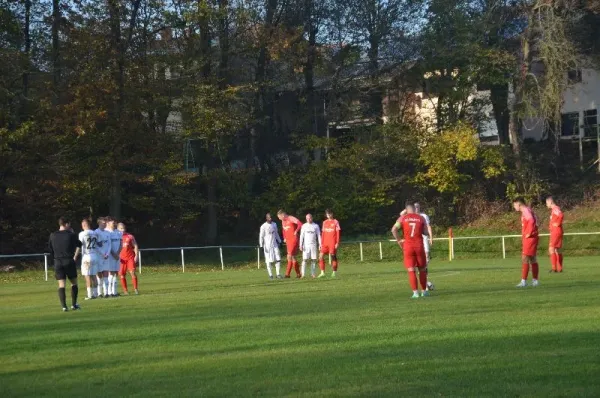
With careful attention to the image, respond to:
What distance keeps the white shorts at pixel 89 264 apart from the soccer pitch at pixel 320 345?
2.27m

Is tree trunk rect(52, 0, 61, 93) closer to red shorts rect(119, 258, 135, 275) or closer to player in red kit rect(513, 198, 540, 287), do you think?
red shorts rect(119, 258, 135, 275)

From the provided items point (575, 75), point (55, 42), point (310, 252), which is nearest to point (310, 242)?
point (310, 252)

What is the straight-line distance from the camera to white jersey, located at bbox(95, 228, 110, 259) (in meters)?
25.3

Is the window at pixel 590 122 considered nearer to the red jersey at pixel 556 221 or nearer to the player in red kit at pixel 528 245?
the red jersey at pixel 556 221

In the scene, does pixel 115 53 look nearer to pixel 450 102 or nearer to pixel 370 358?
pixel 450 102

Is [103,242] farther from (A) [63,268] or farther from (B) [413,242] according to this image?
(B) [413,242]

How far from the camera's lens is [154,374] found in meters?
11.2

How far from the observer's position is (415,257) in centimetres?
1991

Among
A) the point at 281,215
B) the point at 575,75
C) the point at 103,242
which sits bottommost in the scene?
the point at 103,242

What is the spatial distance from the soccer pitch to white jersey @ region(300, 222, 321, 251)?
931 cm

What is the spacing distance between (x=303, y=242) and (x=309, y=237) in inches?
9.4

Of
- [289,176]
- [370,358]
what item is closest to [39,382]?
[370,358]

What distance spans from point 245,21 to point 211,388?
44111 millimetres

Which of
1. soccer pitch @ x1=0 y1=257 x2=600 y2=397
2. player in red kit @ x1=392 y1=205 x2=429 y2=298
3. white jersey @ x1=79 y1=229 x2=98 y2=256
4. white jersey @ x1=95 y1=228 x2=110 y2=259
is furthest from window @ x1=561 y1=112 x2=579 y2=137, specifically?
player in red kit @ x1=392 y1=205 x2=429 y2=298
